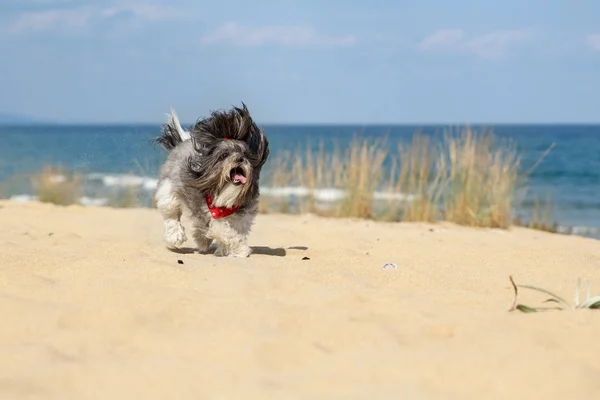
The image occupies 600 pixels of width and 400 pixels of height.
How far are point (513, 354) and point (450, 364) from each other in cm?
32

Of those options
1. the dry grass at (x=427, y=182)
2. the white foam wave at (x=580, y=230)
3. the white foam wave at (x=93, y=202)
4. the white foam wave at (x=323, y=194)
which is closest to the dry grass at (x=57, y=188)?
the white foam wave at (x=93, y=202)

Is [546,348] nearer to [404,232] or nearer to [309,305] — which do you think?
[309,305]

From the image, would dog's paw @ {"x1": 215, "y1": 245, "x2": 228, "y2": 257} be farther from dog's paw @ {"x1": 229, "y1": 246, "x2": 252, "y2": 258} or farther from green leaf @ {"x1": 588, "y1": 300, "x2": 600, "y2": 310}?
green leaf @ {"x1": 588, "y1": 300, "x2": 600, "y2": 310}

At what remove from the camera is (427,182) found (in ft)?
40.4

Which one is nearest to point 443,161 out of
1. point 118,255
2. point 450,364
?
point 118,255

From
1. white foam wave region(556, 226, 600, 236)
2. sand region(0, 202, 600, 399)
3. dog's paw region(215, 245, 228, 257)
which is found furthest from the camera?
white foam wave region(556, 226, 600, 236)

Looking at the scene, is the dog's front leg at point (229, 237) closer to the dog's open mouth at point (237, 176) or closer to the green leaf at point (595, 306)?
the dog's open mouth at point (237, 176)

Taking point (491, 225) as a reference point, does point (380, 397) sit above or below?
above

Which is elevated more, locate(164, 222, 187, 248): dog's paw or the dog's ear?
the dog's ear

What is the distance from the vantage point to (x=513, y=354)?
3.54 metres

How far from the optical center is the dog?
262 inches

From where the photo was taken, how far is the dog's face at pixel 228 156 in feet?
21.8

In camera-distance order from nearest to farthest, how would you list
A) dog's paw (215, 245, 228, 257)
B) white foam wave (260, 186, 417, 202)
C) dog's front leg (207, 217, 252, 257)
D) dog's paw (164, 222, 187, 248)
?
dog's front leg (207, 217, 252, 257) → dog's paw (215, 245, 228, 257) → dog's paw (164, 222, 187, 248) → white foam wave (260, 186, 417, 202)

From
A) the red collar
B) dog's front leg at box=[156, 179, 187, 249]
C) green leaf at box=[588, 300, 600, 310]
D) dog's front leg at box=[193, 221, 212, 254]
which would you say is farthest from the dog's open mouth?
green leaf at box=[588, 300, 600, 310]
